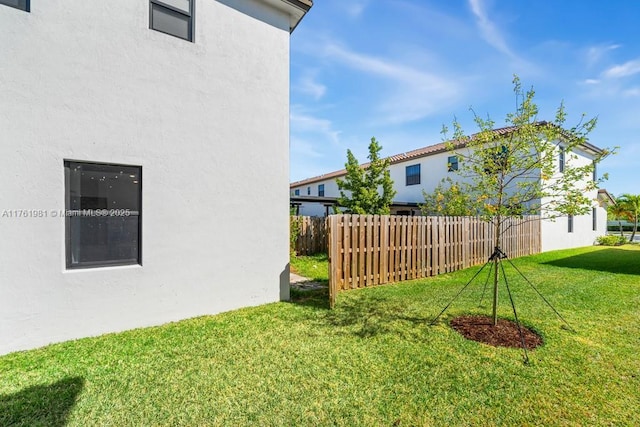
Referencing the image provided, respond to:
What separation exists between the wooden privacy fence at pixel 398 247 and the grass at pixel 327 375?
Result: 1834mm

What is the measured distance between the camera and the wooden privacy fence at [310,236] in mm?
13758

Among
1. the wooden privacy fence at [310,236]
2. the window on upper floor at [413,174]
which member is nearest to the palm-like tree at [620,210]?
the window on upper floor at [413,174]

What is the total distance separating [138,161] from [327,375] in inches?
163

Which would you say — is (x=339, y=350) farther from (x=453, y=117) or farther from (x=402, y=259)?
(x=402, y=259)

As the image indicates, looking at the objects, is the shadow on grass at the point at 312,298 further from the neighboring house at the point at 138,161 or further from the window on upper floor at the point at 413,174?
the window on upper floor at the point at 413,174

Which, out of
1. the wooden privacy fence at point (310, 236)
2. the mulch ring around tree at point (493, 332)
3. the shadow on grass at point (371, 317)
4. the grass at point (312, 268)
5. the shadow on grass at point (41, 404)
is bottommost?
the grass at point (312, 268)

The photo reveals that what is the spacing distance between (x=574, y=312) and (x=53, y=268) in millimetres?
8538

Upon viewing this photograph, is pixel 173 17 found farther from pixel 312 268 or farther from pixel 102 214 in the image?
pixel 312 268

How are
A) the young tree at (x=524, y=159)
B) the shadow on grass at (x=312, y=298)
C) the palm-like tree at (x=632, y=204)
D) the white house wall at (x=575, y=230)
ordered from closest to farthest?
the young tree at (x=524, y=159) → the shadow on grass at (x=312, y=298) → the white house wall at (x=575, y=230) → the palm-like tree at (x=632, y=204)

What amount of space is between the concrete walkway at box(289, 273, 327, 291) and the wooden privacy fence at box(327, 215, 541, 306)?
2.81 feet

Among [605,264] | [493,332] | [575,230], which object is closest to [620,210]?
[575,230]

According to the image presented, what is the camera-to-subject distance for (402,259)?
26.6 ft

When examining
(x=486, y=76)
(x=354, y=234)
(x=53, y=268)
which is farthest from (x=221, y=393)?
(x=486, y=76)

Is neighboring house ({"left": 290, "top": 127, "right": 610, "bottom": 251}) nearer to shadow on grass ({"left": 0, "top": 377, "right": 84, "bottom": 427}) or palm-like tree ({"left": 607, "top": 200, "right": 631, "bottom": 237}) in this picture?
palm-like tree ({"left": 607, "top": 200, "right": 631, "bottom": 237})
